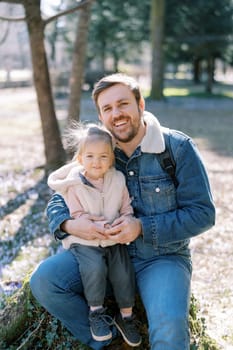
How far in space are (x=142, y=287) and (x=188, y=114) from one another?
53.7 ft

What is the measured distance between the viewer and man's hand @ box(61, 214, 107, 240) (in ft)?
8.99

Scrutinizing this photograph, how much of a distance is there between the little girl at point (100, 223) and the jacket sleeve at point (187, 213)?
6.9 inches

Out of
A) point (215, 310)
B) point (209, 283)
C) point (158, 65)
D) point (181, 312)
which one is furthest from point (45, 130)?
point (158, 65)

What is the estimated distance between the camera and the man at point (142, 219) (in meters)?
2.75

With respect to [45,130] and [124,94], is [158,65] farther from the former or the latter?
[124,94]

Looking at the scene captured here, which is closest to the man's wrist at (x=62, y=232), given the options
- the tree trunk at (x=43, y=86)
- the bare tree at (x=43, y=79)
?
the bare tree at (x=43, y=79)

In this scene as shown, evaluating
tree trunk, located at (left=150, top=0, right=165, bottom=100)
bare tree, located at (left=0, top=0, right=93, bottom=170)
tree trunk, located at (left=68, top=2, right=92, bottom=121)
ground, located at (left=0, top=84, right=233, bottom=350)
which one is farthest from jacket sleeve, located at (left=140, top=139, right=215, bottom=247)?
tree trunk, located at (left=150, top=0, right=165, bottom=100)

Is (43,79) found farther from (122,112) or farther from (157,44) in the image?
(157,44)

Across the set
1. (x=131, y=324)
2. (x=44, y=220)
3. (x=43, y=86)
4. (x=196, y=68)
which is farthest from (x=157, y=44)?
(x=131, y=324)

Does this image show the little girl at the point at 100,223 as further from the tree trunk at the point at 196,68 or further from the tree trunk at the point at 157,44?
the tree trunk at the point at 196,68

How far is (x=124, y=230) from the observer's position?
2.72 m

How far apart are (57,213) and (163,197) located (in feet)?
1.95

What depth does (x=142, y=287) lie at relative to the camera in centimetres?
278

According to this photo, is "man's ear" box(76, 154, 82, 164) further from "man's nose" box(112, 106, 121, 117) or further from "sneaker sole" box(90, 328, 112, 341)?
"sneaker sole" box(90, 328, 112, 341)
